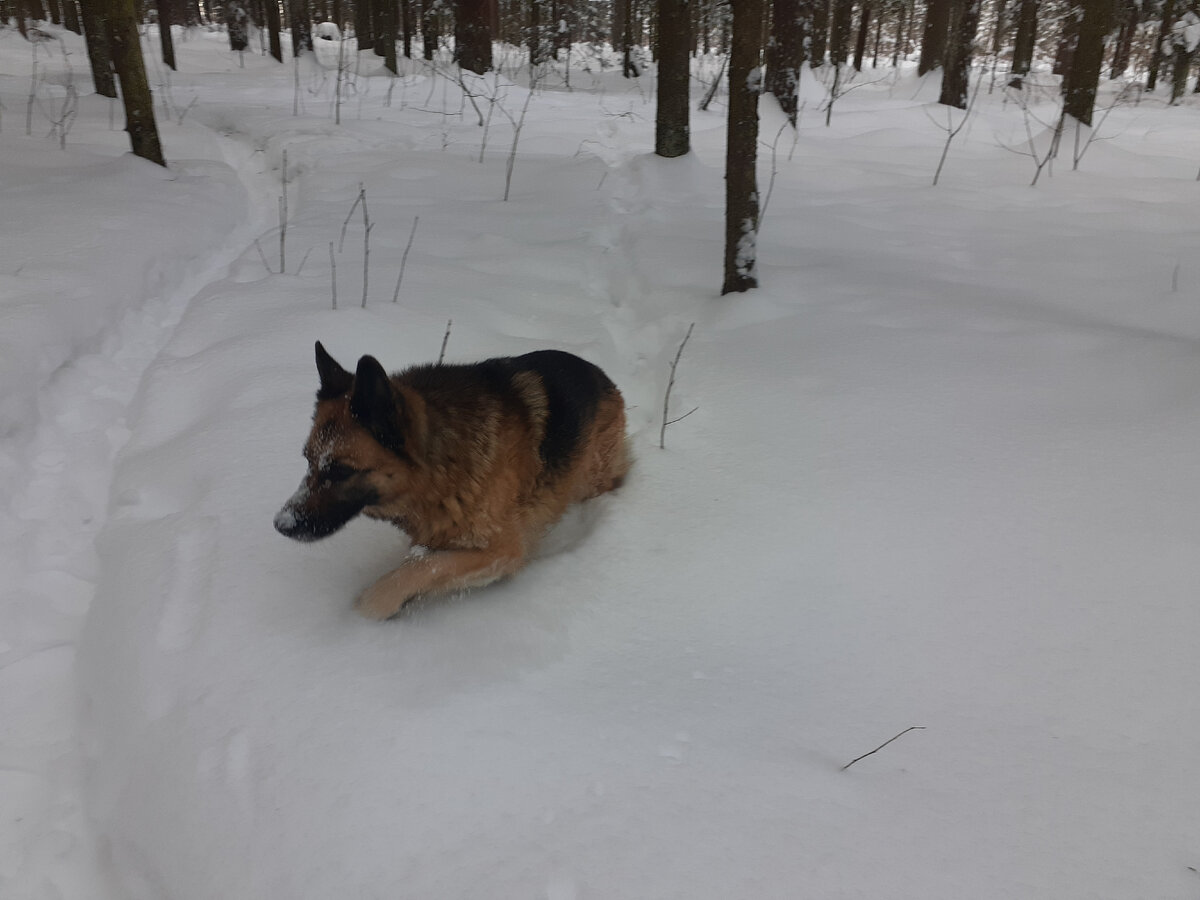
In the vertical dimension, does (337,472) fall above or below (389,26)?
below

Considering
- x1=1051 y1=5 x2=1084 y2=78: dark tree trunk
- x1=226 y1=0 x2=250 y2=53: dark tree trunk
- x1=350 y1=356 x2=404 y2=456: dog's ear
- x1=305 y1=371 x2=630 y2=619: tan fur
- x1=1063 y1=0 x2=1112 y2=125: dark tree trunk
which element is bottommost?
x1=305 y1=371 x2=630 y2=619: tan fur

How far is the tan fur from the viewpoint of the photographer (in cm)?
244

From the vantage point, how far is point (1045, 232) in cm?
616

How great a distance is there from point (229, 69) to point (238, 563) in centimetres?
2122

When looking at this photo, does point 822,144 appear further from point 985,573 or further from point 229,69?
point 229,69

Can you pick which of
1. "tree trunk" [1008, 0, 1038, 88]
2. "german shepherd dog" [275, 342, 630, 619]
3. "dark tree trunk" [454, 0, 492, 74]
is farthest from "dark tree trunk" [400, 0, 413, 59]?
A: "german shepherd dog" [275, 342, 630, 619]

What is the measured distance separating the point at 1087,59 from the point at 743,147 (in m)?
7.52

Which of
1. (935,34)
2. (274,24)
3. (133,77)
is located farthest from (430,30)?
(133,77)

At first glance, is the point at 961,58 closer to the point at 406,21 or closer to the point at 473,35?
the point at 473,35

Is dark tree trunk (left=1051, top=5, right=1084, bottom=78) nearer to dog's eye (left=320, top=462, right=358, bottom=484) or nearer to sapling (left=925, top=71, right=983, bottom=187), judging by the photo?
sapling (left=925, top=71, right=983, bottom=187)

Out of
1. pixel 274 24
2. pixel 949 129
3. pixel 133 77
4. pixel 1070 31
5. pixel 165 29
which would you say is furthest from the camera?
pixel 274 24

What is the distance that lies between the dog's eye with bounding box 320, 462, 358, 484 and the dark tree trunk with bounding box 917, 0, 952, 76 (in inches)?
735

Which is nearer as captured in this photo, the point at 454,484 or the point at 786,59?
the point at 454,484

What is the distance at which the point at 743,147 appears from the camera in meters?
4.59
